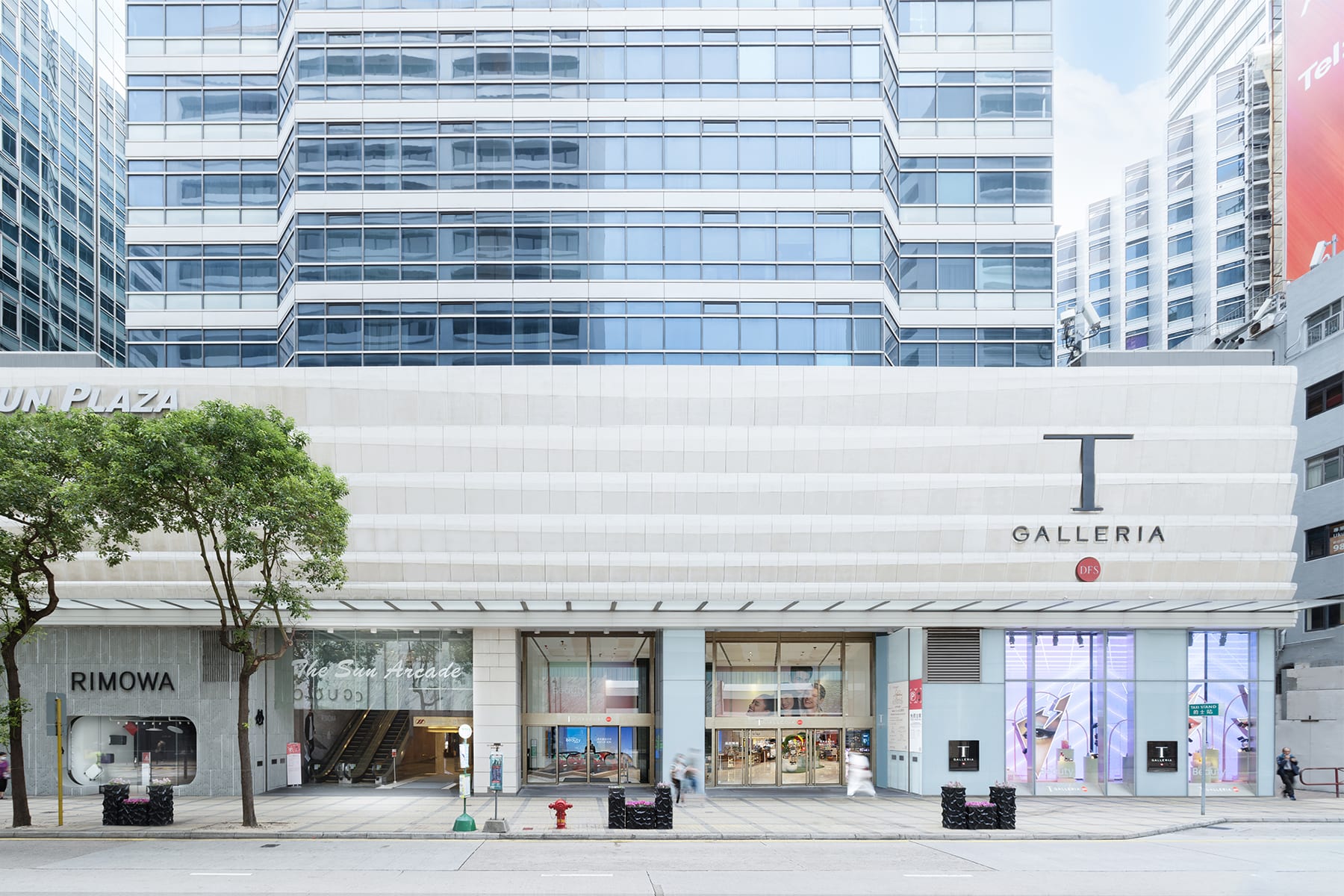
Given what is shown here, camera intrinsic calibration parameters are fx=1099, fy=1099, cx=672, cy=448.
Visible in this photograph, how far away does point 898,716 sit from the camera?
3747cm

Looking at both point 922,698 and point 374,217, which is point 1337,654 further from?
point 374,217

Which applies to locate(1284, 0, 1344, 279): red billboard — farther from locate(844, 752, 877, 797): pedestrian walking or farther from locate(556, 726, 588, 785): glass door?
locate(556, 726, 588, 785): glass door

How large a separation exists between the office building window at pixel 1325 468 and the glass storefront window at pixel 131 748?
45733mm

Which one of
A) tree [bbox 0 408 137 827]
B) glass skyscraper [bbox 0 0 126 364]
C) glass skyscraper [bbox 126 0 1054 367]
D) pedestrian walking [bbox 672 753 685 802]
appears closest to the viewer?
tree [bbox 0 408 137 827]

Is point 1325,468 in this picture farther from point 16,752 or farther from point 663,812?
point 16,752

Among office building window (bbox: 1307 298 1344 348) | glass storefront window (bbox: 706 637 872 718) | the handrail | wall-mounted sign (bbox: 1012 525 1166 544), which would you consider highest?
office building window (bbox: 1307 298 1344 348)

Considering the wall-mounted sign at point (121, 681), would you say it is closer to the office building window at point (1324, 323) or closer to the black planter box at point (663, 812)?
the black planter box at point (663, 812)

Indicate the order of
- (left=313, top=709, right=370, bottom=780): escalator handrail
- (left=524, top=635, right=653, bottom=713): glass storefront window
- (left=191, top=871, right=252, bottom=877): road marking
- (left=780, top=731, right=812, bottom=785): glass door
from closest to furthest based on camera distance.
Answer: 1. (left=191, top=871, right=252, bottom=877): road marking
2. (left=313, top=709, right=370, bottom=780): escalator handrail
3. (left=524, top=635, right=653, bottom=713): glass storefront window
4. (left=780, top=731, right=812, bottom=785): glass door

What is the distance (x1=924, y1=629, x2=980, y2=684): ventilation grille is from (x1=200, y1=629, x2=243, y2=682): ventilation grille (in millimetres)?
22338

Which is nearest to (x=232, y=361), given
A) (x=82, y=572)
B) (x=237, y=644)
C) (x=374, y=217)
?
(x=374, y=217)

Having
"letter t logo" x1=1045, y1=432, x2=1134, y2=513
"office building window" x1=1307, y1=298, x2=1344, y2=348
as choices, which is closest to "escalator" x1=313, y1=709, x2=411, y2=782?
"letter t logo" x1=1045, y1=432, x2=1134, y2=513

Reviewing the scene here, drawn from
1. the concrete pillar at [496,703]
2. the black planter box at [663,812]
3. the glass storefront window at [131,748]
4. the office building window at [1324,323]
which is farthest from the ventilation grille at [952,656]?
the glass storefront window at [131,748]

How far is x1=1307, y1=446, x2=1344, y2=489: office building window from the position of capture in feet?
152

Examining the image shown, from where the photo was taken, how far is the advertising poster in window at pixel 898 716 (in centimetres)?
3659
